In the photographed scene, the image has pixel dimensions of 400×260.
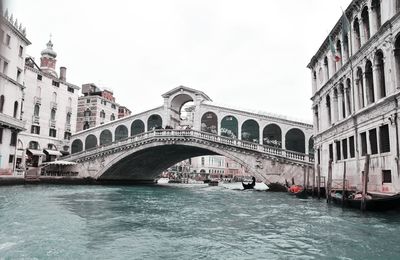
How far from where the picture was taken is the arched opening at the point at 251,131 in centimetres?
2622

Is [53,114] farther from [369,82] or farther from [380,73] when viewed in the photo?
[380,73]

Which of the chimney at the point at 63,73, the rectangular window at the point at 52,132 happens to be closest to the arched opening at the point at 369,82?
the rectangular window at the point at 52,132

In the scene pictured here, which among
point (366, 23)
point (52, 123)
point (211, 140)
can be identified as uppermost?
point (366, 23)

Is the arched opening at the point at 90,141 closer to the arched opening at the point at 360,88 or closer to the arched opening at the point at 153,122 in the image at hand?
the arched opening at the point at 153,122

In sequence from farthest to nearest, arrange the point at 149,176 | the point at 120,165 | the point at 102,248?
the point at 149,176, the point at 120,165, the point at 102,248

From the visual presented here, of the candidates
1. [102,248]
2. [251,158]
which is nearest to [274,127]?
[251,158]

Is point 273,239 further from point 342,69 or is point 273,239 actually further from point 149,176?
point 149,176

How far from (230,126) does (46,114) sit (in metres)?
18.4

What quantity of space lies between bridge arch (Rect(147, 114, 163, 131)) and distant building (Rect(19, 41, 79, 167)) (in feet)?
31.1

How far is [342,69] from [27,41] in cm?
2212

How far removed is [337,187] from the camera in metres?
16.3

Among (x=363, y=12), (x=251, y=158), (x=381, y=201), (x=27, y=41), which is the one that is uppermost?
(x=27, y=41)

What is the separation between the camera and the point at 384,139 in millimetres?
12312

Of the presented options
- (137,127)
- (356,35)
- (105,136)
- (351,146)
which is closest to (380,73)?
(356,35)
